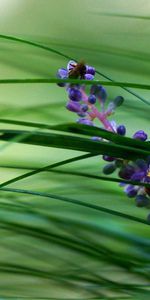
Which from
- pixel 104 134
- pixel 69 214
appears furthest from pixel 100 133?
pixel 69 214

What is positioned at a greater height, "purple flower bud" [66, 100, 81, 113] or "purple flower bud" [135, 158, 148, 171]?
"purple flower bud" [66, 100, 81, 113]

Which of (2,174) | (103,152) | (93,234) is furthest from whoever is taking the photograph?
(2,174)

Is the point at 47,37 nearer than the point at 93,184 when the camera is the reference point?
No

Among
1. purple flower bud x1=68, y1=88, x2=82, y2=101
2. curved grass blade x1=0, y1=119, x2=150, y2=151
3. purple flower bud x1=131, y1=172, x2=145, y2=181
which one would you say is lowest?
purple flower bud x1=131, y1=172, x2=145, y2=181

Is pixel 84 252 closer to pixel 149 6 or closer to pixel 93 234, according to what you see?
pixel 93 234

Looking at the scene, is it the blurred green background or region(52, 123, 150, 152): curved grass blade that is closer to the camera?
region(52, 123, 150, 152): curved grass blade

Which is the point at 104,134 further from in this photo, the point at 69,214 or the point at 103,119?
the point at 69,214

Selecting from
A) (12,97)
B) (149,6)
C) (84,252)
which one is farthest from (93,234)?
(149,6)

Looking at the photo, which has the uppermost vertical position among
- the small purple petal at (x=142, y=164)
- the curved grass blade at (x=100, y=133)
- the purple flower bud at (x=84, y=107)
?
the purple flower bud at (x=84, y=107)
